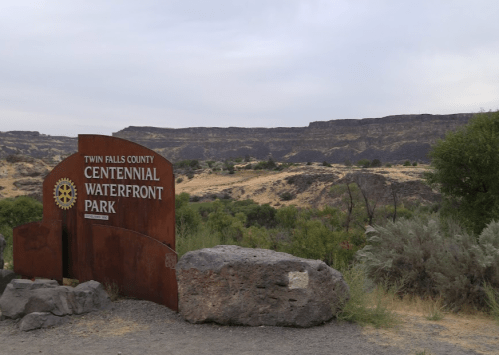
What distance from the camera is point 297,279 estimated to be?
19.6 ft

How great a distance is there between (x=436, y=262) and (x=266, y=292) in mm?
3409

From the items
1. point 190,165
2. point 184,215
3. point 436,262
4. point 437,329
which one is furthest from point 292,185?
point 437,329

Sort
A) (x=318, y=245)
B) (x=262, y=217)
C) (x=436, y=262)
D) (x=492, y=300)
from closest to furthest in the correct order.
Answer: (x=492, y=300) → (x=436, y=262) → (x=318, y=245) → (x=262, y=217)

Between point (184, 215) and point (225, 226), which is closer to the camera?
point (225, 226)

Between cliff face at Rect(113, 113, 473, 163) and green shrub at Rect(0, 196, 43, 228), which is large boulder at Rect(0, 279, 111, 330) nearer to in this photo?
green shrub at Rect(0, 196, 43, 228)

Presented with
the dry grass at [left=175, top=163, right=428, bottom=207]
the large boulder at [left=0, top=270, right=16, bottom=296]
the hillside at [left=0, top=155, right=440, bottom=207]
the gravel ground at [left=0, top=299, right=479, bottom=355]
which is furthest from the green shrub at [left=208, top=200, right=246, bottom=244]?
the dry grass at [left=175, top=163, right=428, bottom=207]

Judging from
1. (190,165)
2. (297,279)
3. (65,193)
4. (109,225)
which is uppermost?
(65,193)

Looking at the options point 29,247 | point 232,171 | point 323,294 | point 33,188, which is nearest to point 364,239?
point 323,294

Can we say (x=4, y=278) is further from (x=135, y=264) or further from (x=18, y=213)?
(x=18, y=213)

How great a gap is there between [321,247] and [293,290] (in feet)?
13.1

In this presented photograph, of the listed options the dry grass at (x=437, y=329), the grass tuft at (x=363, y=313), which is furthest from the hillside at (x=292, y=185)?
the grass tuft at (x=363, y=313)

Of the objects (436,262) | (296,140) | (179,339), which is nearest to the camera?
(179,339)

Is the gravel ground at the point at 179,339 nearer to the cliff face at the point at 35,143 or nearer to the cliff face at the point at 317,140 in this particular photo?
the cliff face at the point at 317,140

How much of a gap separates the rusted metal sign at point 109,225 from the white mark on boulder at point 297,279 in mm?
1837
